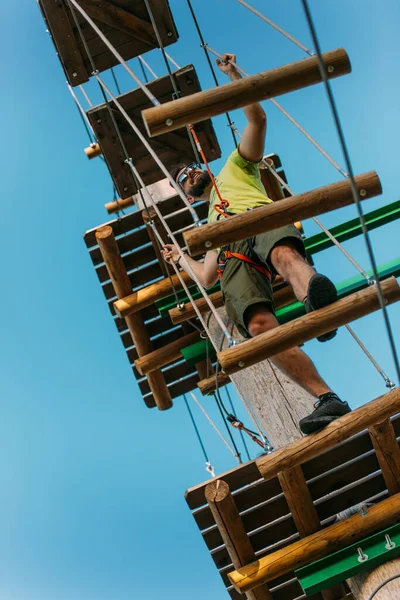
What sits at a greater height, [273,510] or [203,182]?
[203,182]

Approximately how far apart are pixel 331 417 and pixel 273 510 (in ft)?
2.93

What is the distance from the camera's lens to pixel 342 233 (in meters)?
6.87

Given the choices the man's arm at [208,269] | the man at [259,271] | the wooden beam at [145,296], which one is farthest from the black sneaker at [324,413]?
the wooden beam at [145,296]

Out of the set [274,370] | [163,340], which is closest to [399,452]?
[274,370]

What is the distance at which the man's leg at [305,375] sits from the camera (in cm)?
425

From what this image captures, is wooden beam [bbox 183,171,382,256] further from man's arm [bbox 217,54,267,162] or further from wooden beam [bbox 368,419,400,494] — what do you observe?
wooden beam [bbox 368,419,400,494]

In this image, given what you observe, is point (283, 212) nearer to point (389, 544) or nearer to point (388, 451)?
point (388, 451)

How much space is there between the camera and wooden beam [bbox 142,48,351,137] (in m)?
3.78

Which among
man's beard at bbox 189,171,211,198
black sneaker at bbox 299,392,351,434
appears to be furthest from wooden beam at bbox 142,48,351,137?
man's beard at bbox 189,171,211,198

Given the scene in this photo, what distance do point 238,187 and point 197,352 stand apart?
85.5 inches

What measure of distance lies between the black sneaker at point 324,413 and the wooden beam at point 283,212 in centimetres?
91

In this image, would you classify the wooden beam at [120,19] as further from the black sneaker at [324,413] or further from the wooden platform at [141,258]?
the black sneaker at [324,413]

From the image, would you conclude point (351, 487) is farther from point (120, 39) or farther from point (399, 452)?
point (120, 39)

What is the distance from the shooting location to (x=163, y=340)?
23.7 ft
